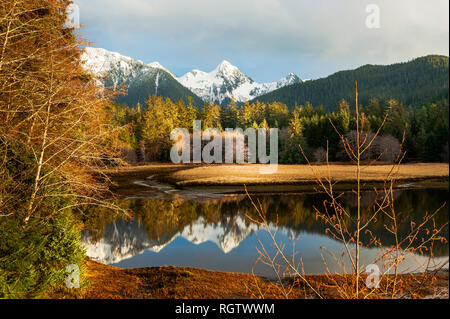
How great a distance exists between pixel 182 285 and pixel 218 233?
6228 mm

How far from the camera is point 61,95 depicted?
6.59m

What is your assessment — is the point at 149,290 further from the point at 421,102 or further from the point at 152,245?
the point at 421,102

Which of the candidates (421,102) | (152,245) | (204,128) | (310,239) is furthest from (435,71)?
(152,245)

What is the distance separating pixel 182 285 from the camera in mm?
7477

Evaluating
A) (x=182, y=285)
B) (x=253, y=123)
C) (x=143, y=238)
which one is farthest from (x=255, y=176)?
(x=182, y=285)

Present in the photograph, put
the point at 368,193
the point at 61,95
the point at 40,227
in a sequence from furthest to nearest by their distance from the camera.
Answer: the point at 368,193
the point at 61,95
the point at 40,227

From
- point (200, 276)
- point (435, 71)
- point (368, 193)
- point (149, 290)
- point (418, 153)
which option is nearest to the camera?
point (149, 290)

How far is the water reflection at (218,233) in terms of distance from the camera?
10396 millimetres

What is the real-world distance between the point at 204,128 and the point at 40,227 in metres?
43.7

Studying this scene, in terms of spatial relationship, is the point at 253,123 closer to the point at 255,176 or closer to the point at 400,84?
the point at 255,176

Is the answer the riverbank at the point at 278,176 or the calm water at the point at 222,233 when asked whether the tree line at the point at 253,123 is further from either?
the calm water at the point at 222,233

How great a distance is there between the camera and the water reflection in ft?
34.1

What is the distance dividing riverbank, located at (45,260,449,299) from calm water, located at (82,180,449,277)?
1000mm

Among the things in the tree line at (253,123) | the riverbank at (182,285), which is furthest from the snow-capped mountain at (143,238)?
the tree line at (253,123)
